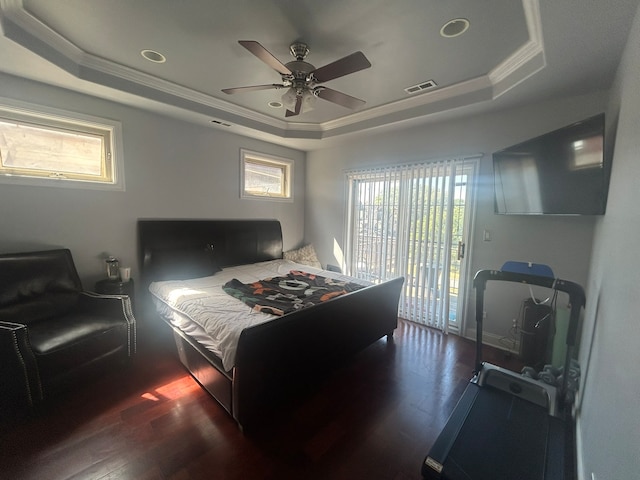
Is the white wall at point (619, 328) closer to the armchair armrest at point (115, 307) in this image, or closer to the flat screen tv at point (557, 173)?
the flat screen tv at point (557, 173)

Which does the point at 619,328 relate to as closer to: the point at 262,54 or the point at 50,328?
the point at 262,54

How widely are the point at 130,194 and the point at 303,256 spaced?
106 inches

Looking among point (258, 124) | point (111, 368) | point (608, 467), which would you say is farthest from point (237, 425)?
point (258, 124)

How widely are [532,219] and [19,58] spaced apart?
4.92m

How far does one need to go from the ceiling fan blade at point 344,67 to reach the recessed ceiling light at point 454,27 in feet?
2.17

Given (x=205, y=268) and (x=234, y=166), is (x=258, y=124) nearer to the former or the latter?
(x=234, y=166)

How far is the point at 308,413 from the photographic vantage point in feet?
6.53

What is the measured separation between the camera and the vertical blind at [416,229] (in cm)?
329

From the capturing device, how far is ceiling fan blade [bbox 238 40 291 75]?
5.48 ft

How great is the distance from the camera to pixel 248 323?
1.96 meters

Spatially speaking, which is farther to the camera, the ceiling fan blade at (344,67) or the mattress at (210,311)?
the mattress at (210,311)

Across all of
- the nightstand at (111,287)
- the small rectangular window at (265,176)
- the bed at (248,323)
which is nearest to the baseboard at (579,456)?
the bed at (248,323)

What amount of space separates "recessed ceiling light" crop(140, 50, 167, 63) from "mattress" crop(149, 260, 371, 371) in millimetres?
2257

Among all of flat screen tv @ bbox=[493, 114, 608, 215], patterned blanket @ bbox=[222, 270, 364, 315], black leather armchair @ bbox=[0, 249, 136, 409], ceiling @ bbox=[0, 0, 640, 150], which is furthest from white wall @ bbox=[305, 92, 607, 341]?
black leather armchair @ bbox=[0, 249, 136, 409]
